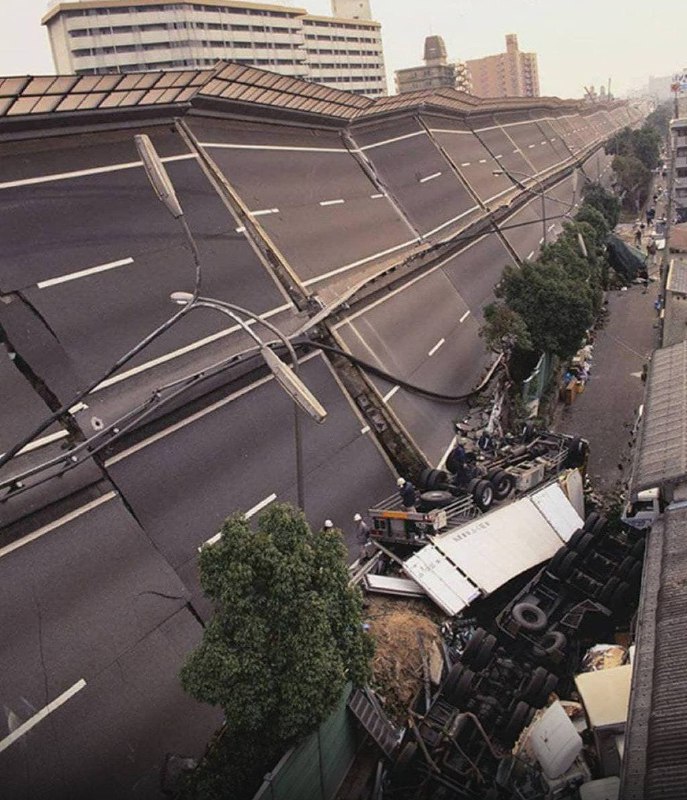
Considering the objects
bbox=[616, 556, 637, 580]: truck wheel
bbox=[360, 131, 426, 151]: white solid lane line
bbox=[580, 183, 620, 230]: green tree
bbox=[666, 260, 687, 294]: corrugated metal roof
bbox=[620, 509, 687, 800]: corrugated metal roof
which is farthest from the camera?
bbox=[580, 183, 620, 230]: green tree

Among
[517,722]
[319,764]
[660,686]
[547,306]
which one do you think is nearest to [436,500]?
[517,722]

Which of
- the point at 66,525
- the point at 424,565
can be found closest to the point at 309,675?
the point at 424,565

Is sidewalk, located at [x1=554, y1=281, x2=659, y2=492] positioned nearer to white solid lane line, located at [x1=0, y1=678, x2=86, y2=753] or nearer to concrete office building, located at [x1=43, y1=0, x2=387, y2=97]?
white solid lane line, located at [x1=0, y1=678, x2=86, y2=753]

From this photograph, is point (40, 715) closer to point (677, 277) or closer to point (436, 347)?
point (436, 347)

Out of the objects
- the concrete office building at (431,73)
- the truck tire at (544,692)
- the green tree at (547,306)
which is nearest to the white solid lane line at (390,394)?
the green tree at (547,306)

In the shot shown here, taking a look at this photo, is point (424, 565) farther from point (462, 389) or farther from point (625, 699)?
point (462, 389)

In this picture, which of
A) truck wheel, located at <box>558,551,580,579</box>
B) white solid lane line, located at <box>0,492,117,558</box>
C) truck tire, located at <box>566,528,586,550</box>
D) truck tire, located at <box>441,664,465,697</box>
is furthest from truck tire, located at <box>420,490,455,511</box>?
white solid lane line, located at <box>0,492,117,558</box>
